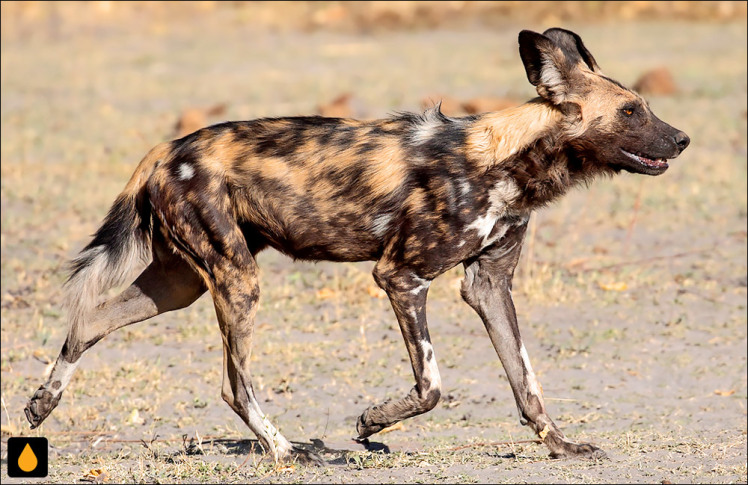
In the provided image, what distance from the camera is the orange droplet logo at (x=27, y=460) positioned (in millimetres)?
4363

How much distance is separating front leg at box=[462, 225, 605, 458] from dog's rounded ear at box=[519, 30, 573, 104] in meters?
0.55

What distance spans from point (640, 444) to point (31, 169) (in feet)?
21.6

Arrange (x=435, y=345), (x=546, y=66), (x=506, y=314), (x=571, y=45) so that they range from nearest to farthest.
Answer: (x=546, y=66) → (x=571, y=45) → (x=506, y=314) → (x=435, y=345)

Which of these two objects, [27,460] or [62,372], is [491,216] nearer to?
[62,372]

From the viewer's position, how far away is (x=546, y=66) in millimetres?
4273

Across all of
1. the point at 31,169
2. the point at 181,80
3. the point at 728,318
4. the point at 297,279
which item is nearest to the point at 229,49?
the point at 181,80

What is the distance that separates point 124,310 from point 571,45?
2141 millimetres

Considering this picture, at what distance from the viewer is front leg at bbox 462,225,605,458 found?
444 cm

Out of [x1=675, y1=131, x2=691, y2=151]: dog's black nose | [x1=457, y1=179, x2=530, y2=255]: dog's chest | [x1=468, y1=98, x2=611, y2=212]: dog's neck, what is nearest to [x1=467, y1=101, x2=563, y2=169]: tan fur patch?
[x1=468, y1=98, x2=611, y2=212]: dog's neck

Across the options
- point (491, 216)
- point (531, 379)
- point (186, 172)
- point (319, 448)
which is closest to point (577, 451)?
point (531, 379)

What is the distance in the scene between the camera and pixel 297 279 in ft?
23.9

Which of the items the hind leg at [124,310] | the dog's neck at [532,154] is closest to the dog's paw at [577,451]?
the dog's neck at [532,154]

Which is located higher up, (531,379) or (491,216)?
(491,216)

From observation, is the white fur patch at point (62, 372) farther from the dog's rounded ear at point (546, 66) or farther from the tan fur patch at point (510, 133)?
the dog's rounded ear at point (546, 66)
